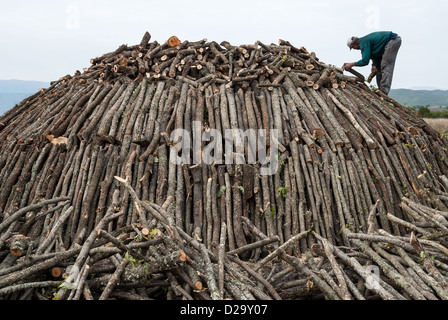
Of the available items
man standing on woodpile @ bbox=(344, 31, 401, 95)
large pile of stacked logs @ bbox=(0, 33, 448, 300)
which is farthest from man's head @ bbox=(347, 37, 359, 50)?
large pile of stacked logs @ bbox=(0, 33, 448, 300)

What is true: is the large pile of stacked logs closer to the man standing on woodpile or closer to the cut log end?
the cut log end

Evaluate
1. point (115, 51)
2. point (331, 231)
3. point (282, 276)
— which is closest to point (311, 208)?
point (331, 231)

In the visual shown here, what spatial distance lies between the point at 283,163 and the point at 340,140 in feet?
5.08

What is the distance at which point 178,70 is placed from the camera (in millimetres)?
9133

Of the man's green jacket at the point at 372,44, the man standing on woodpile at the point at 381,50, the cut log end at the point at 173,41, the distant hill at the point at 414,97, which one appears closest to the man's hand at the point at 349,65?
the man standing on woodpile at the point at 381,50

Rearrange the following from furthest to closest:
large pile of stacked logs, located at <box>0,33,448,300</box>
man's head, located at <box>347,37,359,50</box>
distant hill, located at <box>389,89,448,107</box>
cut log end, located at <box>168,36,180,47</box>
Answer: distant hill, located at <box>389,89,448,107</box>
man's head, located at <box>347,37,359,50</box>
cut log end, located at <box>168,36,180,47</box>
large pile of stacked logs, located at <box>0,33,448,300</box>

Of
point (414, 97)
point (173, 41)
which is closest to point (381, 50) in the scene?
point (173, 41)

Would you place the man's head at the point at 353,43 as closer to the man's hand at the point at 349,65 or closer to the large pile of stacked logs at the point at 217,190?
the man's hand at the point at 349,65

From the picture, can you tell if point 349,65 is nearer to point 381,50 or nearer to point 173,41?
point 381,50

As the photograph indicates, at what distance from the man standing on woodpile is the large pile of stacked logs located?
900 millimetres

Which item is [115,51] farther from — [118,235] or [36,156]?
[118,235]

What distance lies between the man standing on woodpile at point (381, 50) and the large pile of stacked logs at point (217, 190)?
900 millimetres

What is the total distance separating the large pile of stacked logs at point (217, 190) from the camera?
4582 mm

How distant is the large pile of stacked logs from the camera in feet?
15.0
